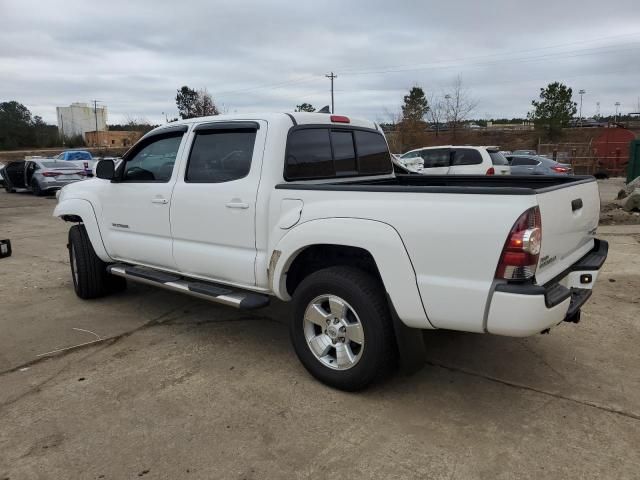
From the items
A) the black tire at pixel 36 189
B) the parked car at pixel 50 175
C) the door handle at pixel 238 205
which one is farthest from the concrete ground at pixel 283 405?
the black tire at pixel 36 189

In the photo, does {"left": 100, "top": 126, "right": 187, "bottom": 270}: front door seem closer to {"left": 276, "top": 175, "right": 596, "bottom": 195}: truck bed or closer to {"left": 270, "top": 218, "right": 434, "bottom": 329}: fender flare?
{"left": 276, "top": 175, "right": 596, "bottom": 195}: truck bed

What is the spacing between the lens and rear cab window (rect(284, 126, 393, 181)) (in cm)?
408

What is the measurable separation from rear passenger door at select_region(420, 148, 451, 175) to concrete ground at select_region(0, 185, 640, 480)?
9.90 metres

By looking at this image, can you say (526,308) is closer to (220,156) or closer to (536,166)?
(220,156)

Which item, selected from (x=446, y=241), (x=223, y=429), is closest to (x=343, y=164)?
(x=446, y=241)

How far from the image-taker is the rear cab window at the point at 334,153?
4082 millimetres

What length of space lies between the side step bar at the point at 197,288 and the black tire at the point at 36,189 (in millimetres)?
17420

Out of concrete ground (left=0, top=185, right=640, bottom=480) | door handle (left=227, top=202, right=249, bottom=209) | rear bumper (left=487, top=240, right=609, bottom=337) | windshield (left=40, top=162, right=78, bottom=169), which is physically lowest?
concrete ground (left=0, top=185, right=640, bottom=480)

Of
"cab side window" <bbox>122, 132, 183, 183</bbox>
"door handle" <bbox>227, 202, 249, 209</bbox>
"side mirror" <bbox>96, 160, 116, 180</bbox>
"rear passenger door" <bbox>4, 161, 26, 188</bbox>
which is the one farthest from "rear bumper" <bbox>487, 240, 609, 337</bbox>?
"rear passenger door" <bbox>4, 161, 26, 188</bbox>

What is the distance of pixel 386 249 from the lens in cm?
320

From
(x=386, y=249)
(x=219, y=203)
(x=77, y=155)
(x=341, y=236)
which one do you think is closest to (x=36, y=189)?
(x=77, y=155)

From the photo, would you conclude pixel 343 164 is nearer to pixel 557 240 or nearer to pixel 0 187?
pixel 557 240

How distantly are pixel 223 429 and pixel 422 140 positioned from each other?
50463mm

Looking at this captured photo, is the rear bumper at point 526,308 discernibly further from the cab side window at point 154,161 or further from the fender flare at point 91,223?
the fender flare at point 91,223
